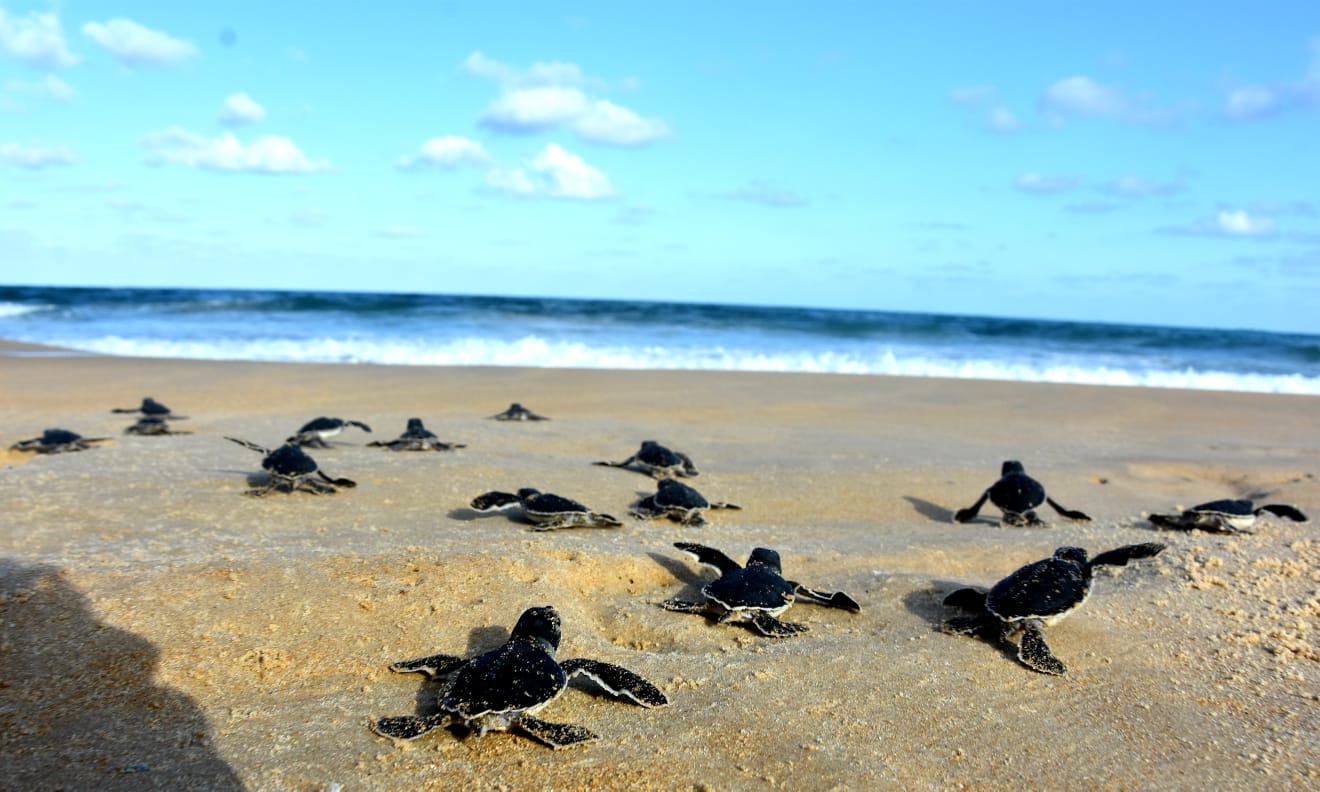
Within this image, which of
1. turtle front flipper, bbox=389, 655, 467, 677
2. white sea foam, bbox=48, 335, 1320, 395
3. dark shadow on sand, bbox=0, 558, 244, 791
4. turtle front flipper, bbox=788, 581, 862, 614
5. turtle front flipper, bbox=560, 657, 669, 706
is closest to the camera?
dark shadow on sand, bbox=0, 558, 244, 791

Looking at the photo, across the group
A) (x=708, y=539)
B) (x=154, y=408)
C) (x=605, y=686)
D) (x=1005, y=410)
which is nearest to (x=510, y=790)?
(x=605, y=686)

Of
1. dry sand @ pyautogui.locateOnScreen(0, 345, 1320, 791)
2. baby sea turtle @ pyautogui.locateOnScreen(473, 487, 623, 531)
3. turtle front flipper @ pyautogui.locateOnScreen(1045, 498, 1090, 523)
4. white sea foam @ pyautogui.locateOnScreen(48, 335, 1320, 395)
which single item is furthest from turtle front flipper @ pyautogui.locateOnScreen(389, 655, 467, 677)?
white sea foam @ pyautogui.locateOnScreen(48, 335, 1320, 395)

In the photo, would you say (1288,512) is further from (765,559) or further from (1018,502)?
(765,559)

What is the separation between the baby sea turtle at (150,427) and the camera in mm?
7448

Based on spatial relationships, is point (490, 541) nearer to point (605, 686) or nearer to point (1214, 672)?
point (605, 686)

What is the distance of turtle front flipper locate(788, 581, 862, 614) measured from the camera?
3.82m

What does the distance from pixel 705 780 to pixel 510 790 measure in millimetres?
591

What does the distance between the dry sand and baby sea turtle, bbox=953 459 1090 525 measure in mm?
175

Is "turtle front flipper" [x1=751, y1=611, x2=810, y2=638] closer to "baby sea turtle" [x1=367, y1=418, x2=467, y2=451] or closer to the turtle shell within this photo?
the turtle shell

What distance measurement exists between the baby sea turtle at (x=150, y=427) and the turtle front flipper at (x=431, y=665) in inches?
230

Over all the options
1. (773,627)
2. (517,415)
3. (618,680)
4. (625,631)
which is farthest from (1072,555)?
(517,415)

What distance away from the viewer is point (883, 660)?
3.31m

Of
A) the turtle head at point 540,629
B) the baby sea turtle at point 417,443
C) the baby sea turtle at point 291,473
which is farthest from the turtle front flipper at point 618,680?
the baby sea turtle at point 417,443

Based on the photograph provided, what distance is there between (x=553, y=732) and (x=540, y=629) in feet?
1.50
